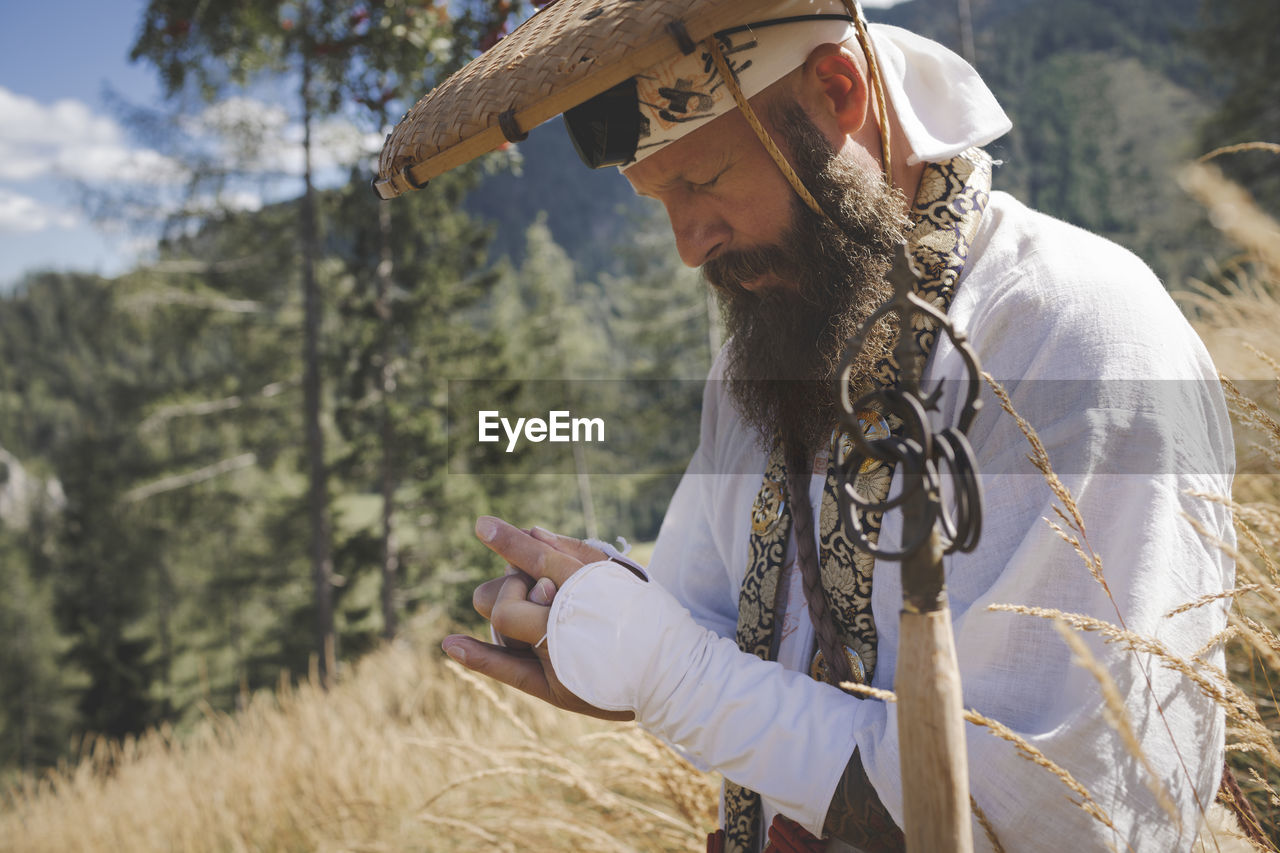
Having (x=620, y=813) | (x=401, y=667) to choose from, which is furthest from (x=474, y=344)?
(x=620, y=813)

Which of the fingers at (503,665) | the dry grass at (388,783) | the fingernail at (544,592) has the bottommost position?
the dry grass at (388,783)

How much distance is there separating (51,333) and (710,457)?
9951cm

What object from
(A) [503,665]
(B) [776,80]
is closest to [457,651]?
(A) [503,665]

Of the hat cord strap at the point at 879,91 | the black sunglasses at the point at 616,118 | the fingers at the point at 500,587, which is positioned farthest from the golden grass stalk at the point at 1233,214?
the fingers at the point at 500,587

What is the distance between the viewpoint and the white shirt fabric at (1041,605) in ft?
3.24

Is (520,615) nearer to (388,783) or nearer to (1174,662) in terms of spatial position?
(1174,662)

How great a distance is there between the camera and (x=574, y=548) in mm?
1389

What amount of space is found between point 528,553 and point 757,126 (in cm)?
89

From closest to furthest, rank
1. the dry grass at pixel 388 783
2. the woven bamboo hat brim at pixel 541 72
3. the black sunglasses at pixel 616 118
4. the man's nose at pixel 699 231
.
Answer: the woven bamboo hat brim at pixel 541 72
the black sunglasses at pixel 616 118
the man's nose at pixel 699 231
the dry grass at pixel 388 783

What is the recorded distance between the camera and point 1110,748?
0.97 meters

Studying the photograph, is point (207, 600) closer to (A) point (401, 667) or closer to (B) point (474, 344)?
(B) point (474, 344)

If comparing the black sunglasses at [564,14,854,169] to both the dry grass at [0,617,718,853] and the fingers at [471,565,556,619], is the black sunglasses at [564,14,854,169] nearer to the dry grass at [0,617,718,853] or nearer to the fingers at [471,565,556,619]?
the fingers at [471,565,556,619]

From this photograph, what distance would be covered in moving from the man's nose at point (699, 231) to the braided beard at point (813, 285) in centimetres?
4

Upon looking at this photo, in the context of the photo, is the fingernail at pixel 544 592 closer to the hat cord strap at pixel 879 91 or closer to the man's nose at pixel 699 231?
the man's nose at pixel 699 231
